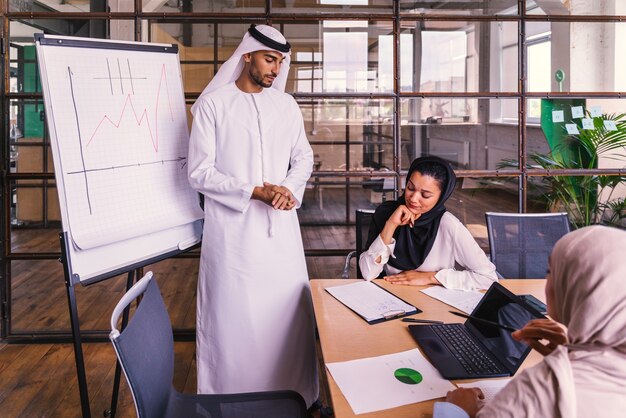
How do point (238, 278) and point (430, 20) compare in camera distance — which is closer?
point (238, 278)

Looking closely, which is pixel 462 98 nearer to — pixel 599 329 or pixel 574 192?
pixel 574 192

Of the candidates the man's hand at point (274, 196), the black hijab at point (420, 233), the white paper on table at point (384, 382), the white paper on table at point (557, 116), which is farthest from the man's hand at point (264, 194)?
the white paper on table at point (557, 116)

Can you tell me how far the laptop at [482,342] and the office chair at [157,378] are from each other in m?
0.45

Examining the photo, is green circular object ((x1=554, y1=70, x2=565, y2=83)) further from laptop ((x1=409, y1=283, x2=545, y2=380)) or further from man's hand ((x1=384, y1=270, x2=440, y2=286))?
laptop ((x1=409, y1=283, x2=545, y2=380))

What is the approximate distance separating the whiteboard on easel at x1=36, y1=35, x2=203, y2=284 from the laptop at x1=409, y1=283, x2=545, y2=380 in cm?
122

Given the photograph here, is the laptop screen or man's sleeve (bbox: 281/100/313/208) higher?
man's sleeve (bbox: 281/100/313/208)

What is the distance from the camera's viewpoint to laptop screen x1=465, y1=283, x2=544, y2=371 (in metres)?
1.28

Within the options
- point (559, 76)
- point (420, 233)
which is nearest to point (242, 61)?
point (420, 233)

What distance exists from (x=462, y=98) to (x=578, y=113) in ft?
2.19

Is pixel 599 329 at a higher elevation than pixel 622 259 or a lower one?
lower

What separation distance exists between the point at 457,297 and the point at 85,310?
8.70 ft

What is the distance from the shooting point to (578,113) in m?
3.13

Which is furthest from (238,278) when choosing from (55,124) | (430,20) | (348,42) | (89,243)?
(430,20)

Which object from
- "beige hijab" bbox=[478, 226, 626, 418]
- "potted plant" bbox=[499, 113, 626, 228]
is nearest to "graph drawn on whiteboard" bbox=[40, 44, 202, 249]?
"beige hijab" bbox=[478, 226, 626, 418]
